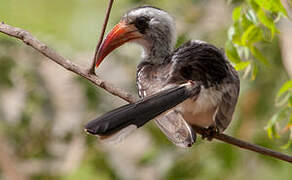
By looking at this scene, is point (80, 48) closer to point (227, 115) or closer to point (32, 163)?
point (32, 163)

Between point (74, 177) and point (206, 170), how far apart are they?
110 cm

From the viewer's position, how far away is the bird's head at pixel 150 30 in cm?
313

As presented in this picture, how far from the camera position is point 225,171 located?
15.4ft

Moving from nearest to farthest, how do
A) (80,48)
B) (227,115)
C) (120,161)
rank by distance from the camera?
(227,115) → (120,161) → (80,48)

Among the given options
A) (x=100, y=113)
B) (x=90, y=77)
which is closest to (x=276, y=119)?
(x=90, y=77)

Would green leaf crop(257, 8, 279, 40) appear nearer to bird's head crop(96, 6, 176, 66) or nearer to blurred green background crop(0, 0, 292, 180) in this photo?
bird's head crop(96, 6, 176, 66)

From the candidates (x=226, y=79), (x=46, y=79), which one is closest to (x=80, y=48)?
(x=46, y=79)

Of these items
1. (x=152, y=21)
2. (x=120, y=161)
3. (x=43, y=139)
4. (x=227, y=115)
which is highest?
(x=152, y=21)

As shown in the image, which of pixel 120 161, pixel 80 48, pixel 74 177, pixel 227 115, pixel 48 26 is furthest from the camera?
pixel 48 26

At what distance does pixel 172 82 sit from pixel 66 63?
1.75ft

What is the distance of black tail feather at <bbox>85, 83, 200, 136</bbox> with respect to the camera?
6.75 feet

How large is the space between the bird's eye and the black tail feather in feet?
2.18

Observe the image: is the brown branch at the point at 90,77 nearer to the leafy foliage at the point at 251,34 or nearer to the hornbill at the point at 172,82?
the hornbill at the point at 172,82

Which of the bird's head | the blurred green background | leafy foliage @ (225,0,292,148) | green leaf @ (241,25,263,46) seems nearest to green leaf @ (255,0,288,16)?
leafy foliage @ (225,0,292,148)
